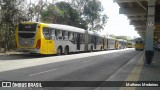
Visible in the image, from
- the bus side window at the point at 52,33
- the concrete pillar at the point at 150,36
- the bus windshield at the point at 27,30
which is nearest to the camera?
the concrete pillar at the point at 150,36

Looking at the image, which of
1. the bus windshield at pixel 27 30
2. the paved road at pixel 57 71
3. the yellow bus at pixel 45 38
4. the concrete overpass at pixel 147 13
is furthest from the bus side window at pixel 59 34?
the concrete overpass at pixel 147 13

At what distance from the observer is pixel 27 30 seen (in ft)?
77.6

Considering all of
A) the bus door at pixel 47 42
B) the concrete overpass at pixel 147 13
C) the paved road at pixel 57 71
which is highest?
the concrete overpass at pixel 147 13

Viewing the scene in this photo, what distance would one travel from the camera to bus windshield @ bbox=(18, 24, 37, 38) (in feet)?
76.8

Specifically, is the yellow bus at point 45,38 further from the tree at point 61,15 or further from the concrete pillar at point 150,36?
the tree at point 61,15

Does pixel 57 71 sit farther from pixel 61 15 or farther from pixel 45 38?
pixel 61 15

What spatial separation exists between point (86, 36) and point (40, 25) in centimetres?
1438

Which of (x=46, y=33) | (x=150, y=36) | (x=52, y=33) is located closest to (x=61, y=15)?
(x=52, y=33)

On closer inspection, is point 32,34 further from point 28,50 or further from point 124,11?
point 124,11

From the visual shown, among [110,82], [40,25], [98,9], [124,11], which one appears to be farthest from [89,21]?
[110,82]

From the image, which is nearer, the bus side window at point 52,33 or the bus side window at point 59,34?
the bus side window at point 52,33

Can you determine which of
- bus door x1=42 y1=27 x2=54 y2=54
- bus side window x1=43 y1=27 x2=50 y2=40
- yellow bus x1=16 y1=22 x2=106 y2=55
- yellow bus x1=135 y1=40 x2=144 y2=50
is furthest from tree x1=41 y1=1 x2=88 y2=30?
bus side window x1=43 y1=27 x2=50 y2=40

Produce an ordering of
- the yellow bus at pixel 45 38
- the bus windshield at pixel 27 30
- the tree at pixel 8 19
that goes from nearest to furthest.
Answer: the yellow bus at pixel 45 38 → the bus windshield at pixel 27 30 → the tree at pixel 8 19

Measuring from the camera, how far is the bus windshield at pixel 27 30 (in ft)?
76.8
